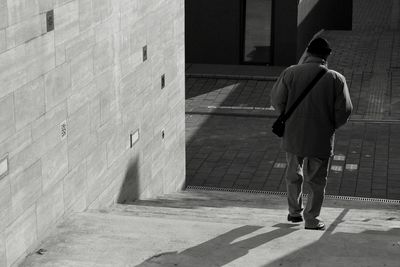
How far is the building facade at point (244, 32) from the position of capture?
75.6ft

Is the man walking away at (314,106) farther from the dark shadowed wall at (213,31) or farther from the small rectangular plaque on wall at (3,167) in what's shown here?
the dark shadowed wall at (213,31)

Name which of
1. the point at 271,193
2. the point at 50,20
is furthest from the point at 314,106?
the point at 271,193

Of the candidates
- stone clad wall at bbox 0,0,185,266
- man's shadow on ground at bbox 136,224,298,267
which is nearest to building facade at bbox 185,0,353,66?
stone clad wall at bbox 0,0,185,266

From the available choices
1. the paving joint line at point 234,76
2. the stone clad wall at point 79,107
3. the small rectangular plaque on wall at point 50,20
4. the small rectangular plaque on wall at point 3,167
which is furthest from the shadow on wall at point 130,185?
the paving joint line at point 234,76

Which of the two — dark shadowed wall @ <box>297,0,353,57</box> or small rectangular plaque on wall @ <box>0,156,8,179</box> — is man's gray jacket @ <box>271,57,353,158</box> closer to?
small rectangular plaque on wall @ <box>0,156,8,179</box>

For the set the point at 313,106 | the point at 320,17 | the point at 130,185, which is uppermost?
the point at 313,106

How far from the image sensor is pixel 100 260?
6672mm

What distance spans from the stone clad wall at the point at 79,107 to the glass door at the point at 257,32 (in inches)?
438

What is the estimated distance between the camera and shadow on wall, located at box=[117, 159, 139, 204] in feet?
33.4

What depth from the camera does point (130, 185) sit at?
10.5m

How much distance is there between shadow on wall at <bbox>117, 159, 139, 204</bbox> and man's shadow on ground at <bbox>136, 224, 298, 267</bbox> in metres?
2.84

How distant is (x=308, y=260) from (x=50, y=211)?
2413mm

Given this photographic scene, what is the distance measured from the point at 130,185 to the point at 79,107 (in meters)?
2.23

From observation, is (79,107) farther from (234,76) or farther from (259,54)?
(259,54)
